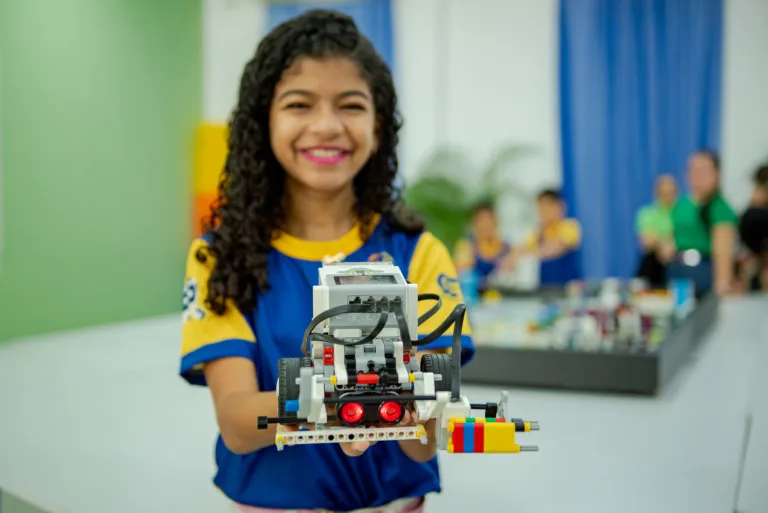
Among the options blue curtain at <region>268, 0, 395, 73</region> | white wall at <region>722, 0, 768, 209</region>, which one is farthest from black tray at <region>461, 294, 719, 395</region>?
blue curtain at <region>268, 0, 395, 73</region>

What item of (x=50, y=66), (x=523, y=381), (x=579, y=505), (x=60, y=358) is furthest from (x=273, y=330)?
(x=50, y=66)

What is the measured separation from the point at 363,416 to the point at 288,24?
28.5 inches

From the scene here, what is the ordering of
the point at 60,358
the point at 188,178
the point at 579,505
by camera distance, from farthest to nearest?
the point at 188,178
the point at 60,358
the point at 579,505

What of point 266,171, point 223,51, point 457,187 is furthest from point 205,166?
point 266,171

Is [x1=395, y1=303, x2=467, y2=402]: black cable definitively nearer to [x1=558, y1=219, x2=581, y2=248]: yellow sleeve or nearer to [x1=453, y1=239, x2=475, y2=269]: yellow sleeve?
[x1=453, y1=239, x2=475, y2=269]: yellow sleeve

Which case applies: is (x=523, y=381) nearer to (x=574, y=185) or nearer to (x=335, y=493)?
(x=335, y=493)

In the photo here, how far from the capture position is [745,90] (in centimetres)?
668

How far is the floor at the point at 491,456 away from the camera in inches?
71.1

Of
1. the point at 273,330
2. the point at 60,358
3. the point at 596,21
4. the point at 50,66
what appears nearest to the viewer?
the point at 273,330

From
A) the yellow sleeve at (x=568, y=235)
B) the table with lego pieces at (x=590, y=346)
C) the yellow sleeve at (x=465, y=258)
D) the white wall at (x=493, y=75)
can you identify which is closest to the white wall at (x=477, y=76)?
the white wall at (x=493, y=75)

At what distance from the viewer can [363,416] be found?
2.30 ft

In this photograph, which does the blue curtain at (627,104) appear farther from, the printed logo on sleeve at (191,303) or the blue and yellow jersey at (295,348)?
the printed logo on sleeve at (191,303)

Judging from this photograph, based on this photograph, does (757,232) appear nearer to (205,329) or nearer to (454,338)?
(205,329)

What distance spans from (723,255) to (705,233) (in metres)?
0.21
